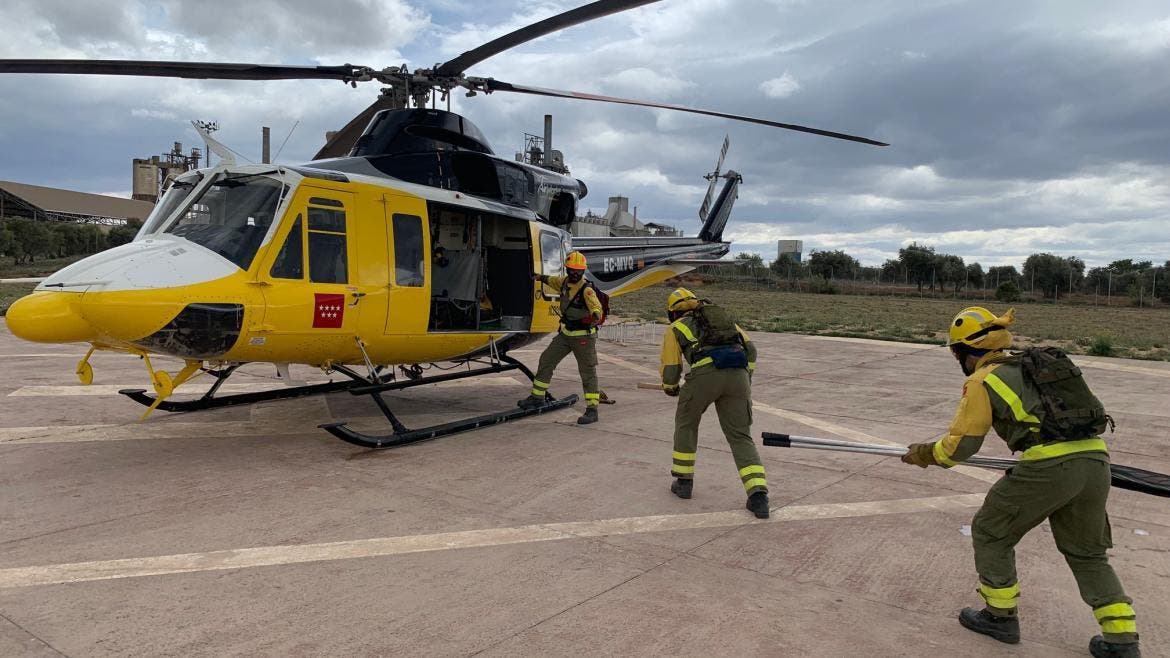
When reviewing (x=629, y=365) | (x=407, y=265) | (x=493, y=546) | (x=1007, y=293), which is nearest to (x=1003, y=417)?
(x=493, y=546)

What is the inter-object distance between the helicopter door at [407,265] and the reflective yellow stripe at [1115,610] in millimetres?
5789

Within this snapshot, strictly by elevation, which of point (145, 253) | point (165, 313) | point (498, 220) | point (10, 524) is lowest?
point (10, 524)

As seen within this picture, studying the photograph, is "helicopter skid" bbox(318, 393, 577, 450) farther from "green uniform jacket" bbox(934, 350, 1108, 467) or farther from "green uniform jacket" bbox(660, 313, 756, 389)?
"green uniform jacket" bbox(934, 350, 1108, 467)

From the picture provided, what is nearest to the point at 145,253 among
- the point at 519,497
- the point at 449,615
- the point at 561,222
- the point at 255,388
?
the point at 519,497

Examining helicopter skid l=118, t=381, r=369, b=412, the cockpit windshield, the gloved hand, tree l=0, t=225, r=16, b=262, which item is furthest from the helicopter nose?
tree l=0, t=225, r=16, b=262

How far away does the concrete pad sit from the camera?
328 cm

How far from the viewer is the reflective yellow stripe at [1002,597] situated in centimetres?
330

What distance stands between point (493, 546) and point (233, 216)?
376 cm

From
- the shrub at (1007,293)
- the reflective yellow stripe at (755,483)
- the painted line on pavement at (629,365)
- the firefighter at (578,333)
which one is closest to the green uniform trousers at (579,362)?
the firefighter at (578,333)

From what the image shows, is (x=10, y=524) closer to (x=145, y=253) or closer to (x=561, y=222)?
(x=145, y=253)

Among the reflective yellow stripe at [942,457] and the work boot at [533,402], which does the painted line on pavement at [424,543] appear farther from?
the work boot at [533,402]

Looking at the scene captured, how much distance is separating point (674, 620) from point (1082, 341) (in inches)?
828

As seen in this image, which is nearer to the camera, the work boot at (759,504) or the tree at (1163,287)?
the work boot at (759,504)

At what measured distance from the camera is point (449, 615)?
3428 mm
